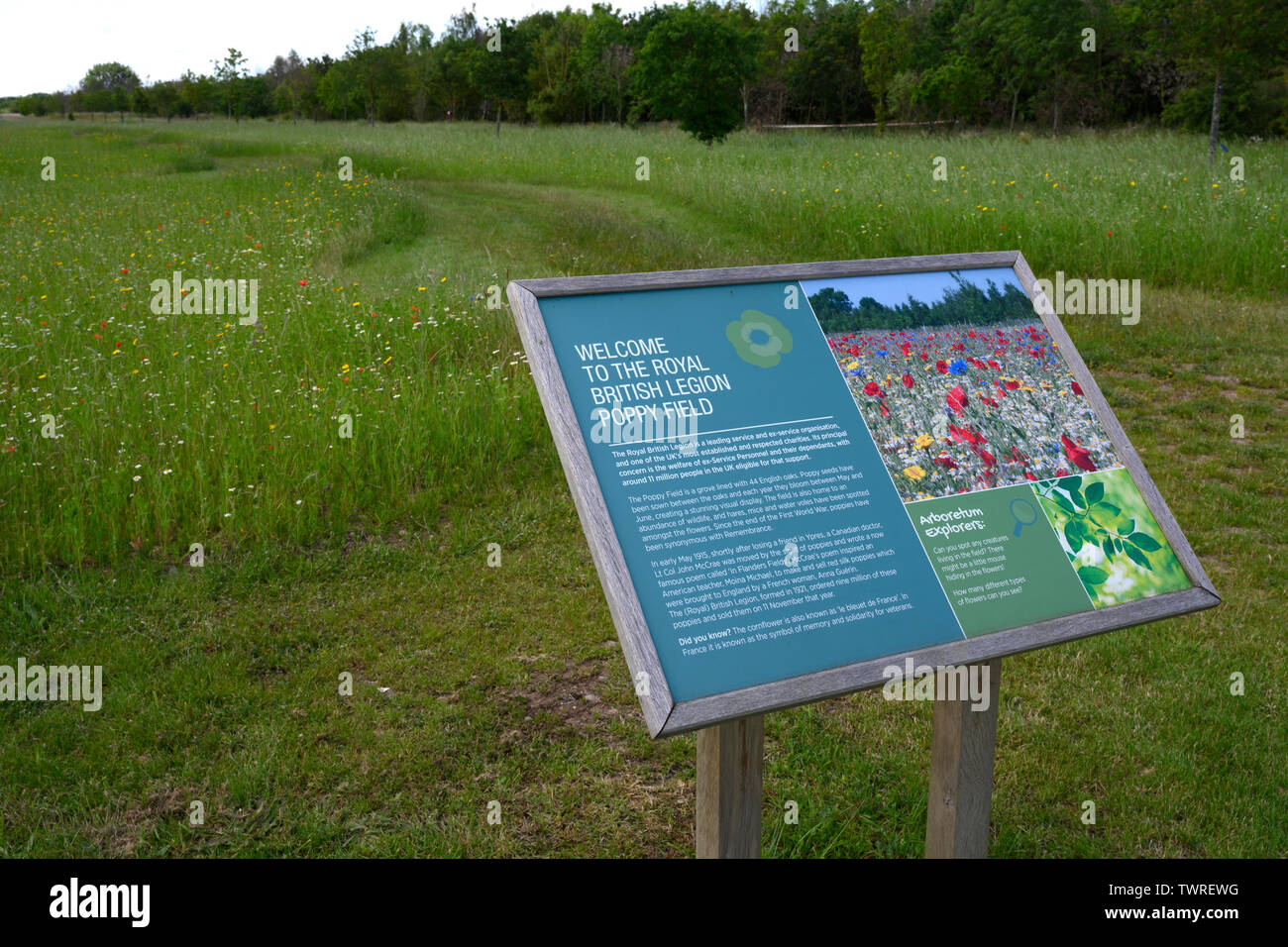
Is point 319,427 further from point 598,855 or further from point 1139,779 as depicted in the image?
point 1139,779

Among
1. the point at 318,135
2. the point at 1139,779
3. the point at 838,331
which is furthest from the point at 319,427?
the point at 318,135

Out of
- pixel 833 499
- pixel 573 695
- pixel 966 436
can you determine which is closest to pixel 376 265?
pixel 573 695

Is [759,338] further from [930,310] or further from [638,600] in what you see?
[638,600]

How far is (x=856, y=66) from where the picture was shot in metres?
40.9

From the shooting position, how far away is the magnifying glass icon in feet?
7.61

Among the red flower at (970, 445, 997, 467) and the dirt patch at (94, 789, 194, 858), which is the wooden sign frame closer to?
the red flower at (970, 445, 997, 467)

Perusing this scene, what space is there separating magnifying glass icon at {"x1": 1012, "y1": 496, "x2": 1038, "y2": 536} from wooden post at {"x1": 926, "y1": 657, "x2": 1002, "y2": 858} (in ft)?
1.18

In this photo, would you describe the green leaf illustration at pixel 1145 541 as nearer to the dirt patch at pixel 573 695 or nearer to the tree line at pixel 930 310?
the tree line at pixel 930 310

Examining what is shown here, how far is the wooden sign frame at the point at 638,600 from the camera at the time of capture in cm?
179

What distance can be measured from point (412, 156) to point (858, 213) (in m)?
12.2

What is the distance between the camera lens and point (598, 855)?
3010mm

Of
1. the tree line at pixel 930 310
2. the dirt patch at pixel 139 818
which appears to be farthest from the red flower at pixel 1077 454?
the dirt patch at pixel 139 818

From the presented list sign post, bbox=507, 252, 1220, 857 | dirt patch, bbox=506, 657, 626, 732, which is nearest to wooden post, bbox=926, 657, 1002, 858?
sign post, bbox=507, 252, 1220, 857

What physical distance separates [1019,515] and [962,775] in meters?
0.67
